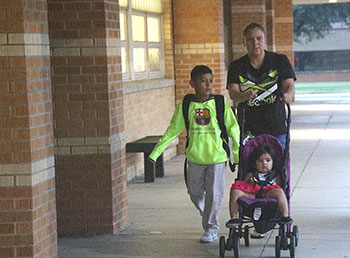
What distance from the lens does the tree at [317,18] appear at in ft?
233

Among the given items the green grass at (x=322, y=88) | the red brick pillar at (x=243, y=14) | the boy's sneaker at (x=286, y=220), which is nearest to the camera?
the boy's sneaker at (x=286, y=220)

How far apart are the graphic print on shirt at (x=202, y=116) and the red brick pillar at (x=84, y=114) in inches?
44.3

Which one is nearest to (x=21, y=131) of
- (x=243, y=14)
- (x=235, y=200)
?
(x=235, y=200)

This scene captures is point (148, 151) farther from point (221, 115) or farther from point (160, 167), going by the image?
point (221, 115)

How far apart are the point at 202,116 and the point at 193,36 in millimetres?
8342

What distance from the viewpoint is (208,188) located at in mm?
8484

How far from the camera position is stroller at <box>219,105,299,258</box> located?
7.61 metres

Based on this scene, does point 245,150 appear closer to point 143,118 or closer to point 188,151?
point 188,151

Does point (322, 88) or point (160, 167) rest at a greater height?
point (160, 167)

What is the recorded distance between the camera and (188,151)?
8.52 m

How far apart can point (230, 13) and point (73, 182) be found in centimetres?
1448

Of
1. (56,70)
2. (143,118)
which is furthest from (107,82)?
(143,118)

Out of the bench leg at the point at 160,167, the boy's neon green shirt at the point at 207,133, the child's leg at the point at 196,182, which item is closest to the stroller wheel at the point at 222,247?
the child's leg at the point at 196,182

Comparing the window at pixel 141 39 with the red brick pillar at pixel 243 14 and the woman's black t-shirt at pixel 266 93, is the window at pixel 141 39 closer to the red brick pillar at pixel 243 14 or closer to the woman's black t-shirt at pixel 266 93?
the woman's black t-shirt at pixel 266 93
